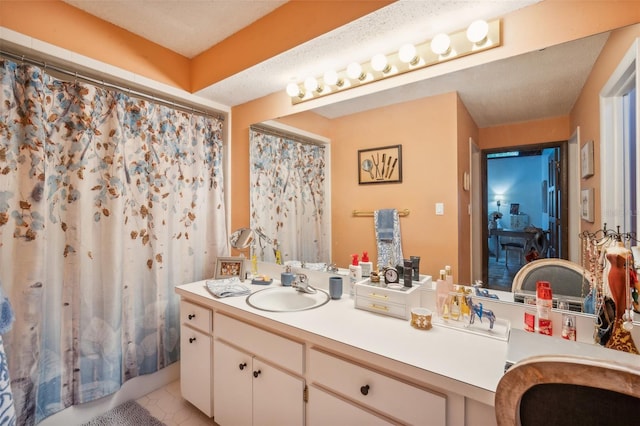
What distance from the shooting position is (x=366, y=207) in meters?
1.71

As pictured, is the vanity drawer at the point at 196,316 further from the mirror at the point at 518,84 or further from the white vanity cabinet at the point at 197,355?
the mirror at the point at 518,84

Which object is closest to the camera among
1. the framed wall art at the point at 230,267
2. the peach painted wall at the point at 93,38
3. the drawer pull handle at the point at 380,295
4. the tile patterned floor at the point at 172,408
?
the drawer pull handle at the point at 380,295

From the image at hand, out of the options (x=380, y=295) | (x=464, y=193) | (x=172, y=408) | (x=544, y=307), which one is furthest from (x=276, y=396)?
(x=464, y=193)

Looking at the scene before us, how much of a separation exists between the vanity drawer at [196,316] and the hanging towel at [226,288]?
0.11 metres

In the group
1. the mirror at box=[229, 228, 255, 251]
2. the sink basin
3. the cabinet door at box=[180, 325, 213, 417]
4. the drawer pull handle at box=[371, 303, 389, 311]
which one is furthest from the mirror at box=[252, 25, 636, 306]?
the cabinet door at box=[180, 325, 213, 417]

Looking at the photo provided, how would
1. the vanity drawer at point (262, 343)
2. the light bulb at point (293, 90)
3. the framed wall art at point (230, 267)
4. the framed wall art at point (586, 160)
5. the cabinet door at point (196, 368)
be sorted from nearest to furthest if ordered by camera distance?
1. the framed wall art at point (586, 160)
2. the vanity drawer at point (262, 343)
3. the cabinet door at point (196, 368)
4. the light bulb at point (293, 90)
5. the framed wall art at point (230, 267)

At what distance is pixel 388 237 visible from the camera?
5.32 ft

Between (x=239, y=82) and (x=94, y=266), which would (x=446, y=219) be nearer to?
(x=239, y=82)

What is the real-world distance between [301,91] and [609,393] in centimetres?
190

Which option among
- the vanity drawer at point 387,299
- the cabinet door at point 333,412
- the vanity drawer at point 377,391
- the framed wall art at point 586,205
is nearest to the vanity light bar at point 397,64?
the framed wall art at point 586,205

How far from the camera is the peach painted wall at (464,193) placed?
139cm

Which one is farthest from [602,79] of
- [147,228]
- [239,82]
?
[147,228]

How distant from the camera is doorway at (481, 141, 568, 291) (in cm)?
121

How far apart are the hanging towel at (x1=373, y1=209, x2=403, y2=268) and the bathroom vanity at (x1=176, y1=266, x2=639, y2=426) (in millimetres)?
247
